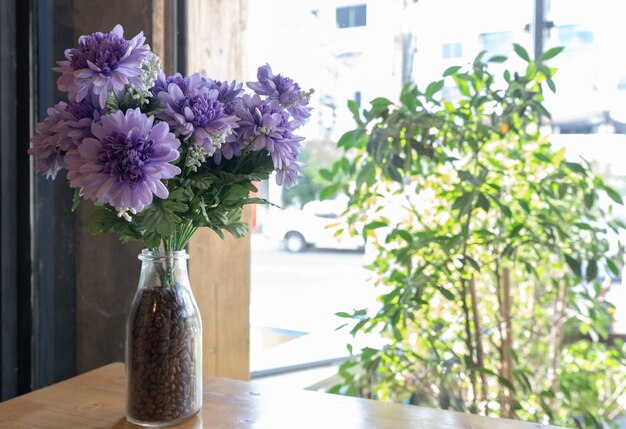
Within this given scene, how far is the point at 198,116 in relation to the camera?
104cm

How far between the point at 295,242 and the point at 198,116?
1274 millimetres

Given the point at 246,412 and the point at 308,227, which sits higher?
the point at 308,227

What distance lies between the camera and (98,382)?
143 cm

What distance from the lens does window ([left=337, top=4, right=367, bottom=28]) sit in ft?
7.03

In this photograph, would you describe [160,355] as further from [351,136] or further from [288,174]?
[351,136]

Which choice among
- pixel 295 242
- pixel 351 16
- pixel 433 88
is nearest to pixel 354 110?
pixel 433 88

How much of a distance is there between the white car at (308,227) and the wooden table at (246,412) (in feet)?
2.94

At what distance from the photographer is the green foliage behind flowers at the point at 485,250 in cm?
175

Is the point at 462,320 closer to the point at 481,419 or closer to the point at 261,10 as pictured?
the point at 481,419

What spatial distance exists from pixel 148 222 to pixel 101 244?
105 centimetres

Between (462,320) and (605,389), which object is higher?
(462,320)

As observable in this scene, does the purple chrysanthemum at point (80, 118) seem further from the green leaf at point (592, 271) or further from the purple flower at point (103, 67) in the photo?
the green leaf at point (592, 271)

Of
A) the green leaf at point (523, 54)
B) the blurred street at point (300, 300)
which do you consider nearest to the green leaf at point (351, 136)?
the green leaf at point (523, 54)

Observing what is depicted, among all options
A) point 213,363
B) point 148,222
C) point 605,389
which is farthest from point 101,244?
point 605,389
